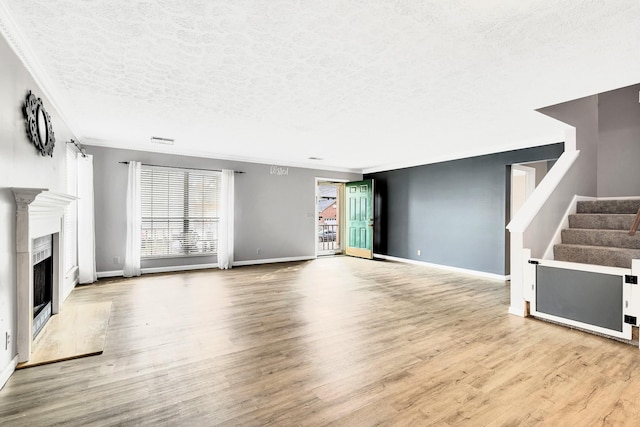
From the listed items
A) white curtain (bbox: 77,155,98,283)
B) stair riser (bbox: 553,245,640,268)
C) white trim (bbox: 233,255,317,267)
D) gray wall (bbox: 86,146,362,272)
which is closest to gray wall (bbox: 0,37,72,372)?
white curtain (bbox: 77,155,98,283)

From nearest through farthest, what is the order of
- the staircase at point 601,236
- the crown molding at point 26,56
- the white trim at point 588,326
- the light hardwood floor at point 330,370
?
the light hardwood floor at point 330,370, the crown molding at point 26,56, the white trim at point 588,326, the staircase at point 601,236

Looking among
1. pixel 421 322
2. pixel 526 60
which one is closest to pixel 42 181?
pixel 421 322

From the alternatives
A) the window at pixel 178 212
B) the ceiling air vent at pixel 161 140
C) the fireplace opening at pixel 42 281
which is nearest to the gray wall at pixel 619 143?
the window at pixel 178 212

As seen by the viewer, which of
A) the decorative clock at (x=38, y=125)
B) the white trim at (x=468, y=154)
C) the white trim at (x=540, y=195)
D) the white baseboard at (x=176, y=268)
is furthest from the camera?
the white baseboard at (x=176, y=268)

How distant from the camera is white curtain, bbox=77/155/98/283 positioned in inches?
201

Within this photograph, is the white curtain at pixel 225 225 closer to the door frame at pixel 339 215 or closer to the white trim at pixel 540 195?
the door frame at pixel 339 215

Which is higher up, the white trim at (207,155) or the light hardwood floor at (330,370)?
the white trim at (207,155)

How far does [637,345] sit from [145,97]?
5.49m

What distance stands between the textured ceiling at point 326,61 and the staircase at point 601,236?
4.36ft

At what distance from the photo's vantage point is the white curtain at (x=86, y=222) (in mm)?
5113

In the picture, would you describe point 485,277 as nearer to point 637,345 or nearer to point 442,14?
point 637,345

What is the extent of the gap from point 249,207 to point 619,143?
673 centimetres

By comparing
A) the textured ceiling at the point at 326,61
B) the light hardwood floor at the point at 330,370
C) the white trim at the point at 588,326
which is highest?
the textured ceiling at the point at 326,61

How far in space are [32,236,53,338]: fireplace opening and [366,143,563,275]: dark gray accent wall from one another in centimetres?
649
